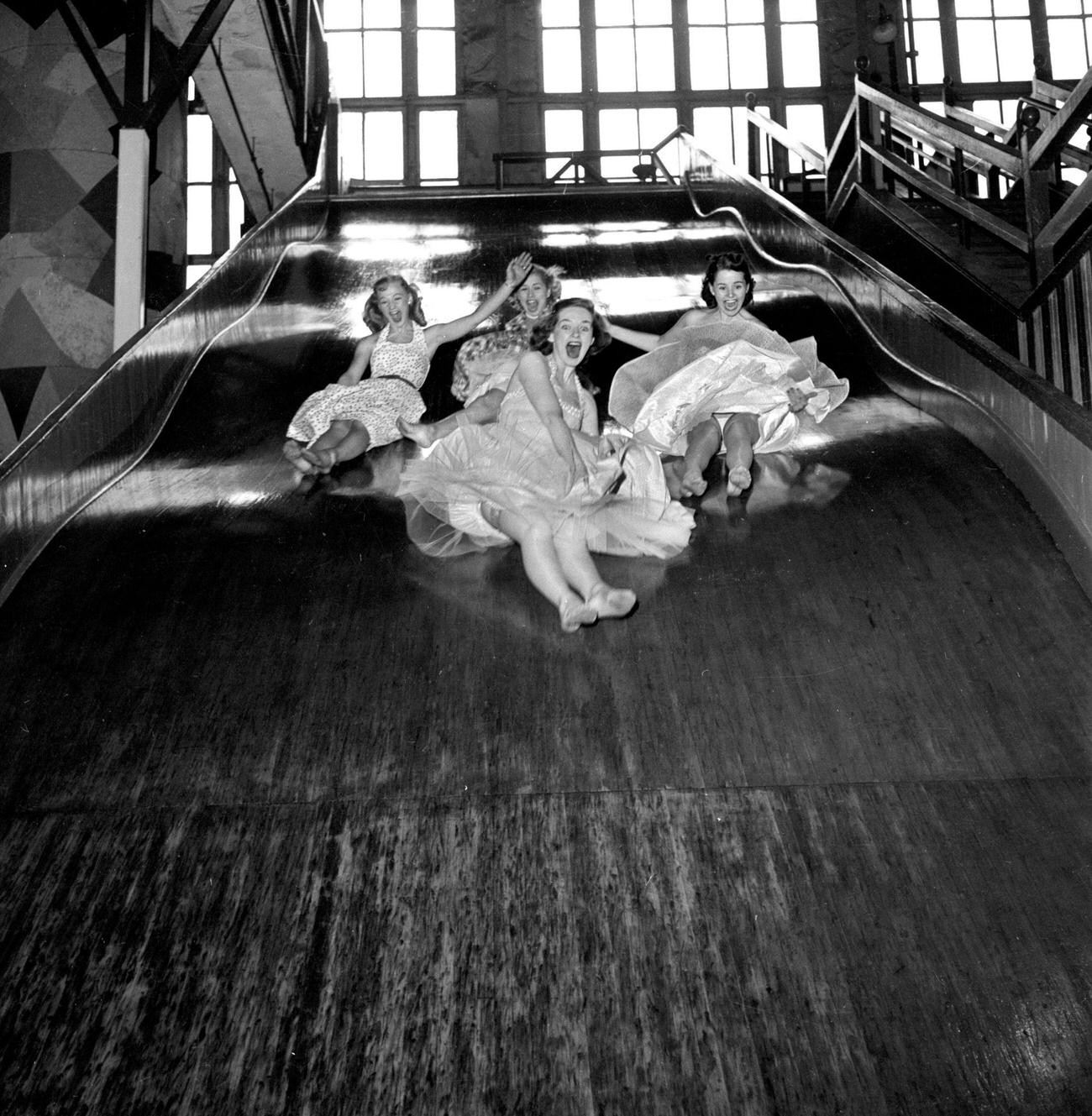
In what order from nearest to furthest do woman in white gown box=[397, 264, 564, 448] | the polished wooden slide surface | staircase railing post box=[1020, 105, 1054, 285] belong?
the polished wooden slide surface
woman in white gown box=[397, 264, 564, 448]
staircase railing post box=[1020, 105, 1054, 285]

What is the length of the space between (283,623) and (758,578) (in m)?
1.32

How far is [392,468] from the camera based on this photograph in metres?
4.41

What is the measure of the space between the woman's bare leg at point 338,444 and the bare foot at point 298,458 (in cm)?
1

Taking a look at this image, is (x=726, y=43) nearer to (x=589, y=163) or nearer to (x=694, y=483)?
(x=589, y=163)

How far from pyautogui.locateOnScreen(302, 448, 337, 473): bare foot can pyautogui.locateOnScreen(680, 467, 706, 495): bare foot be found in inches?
50.2

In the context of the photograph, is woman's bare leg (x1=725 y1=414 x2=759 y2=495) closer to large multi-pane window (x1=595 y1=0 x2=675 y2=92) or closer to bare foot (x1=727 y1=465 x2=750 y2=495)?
bare foot (x1=727 y1=465 x2=750 y2=495)

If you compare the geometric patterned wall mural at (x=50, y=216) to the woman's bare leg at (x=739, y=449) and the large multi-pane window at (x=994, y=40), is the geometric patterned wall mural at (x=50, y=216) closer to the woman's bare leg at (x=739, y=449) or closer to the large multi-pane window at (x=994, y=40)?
the woman's bare leg at (x=739, y=449)

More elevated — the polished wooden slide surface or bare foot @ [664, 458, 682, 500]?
bare foot @ [664, 458, 682, 500]

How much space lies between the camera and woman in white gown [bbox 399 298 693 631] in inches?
129

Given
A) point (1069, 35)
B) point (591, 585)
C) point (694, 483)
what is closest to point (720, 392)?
point (694, 483)

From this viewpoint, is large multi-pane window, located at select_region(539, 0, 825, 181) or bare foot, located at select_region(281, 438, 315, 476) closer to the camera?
bare foot, located at select_region(281, 438, 315, 476)

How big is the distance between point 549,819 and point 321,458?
83.5 inches

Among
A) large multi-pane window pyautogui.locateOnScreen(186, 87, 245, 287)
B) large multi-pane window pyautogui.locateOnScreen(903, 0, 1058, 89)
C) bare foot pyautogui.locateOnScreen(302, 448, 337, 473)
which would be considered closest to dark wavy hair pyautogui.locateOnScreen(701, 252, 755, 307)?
bare foot pyautogui.locateOnScreen(302, 448, 337, 473)

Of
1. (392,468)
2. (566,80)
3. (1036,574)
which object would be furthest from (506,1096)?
(566,80)
